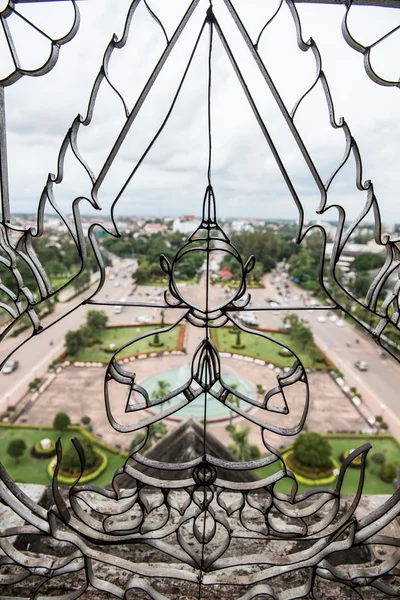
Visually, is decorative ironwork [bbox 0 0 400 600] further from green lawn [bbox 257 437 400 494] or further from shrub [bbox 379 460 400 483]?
shrub [bbox 379 460 400 483]

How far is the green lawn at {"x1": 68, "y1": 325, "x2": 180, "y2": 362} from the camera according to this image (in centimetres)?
1642

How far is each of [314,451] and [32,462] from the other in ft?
22.2

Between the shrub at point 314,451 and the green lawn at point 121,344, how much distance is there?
7.82m

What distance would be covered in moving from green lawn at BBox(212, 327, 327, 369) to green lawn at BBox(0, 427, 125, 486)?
25.5 ft

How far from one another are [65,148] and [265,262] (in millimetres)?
26151

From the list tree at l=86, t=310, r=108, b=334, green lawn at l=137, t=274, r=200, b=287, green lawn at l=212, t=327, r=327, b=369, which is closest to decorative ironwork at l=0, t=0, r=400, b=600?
green lawn at l=212, t=327, r=327, b=369

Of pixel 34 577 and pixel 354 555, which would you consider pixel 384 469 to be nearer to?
pixel 354 555

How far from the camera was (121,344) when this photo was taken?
18.1 meters

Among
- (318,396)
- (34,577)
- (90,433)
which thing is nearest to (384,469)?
(318,396)

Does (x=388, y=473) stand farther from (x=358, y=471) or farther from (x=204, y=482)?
(x=204, y=482)

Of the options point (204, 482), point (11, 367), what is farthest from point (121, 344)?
Answer: point (204, 482)

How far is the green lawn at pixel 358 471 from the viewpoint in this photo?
8.48 m

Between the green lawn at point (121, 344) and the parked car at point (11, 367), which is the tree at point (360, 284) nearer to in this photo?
the green lawn at point (121, 344)

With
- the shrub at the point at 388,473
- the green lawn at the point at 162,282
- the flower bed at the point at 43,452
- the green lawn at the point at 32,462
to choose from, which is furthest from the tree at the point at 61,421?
the green lawn at the point at 162,282
